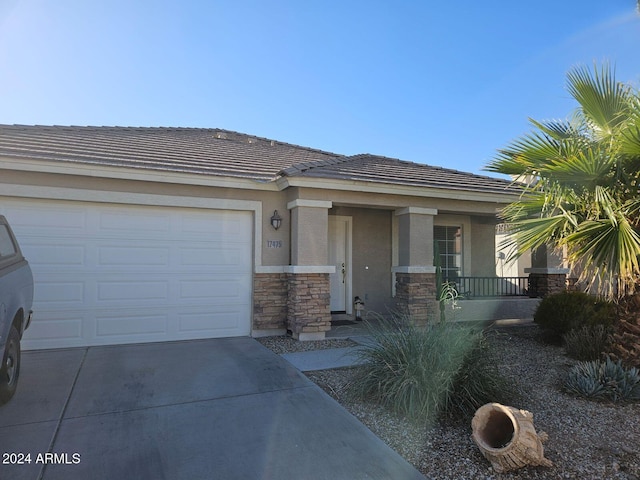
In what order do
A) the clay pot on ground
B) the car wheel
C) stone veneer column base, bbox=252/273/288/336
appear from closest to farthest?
the clay pot on ground, the car wheel, stone veneer column base, bbox=252/273/288/336

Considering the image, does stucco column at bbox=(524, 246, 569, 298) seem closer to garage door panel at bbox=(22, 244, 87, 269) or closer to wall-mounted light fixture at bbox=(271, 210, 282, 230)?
wall-mounted light fixture at bbox=(271, 210, 282, 230)

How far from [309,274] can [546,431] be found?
469 centimetres

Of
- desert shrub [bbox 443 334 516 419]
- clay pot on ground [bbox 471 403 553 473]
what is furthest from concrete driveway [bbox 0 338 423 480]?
desert shrub [bbox 443 334 516 419]

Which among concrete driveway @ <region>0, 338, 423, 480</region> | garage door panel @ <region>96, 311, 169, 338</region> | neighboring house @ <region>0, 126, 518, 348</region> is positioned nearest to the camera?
concrete driveway @ <region>0, 338, 423, 480</region>

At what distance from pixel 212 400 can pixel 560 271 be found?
925 centimetres

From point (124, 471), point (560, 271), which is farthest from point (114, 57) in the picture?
point (560, 271)

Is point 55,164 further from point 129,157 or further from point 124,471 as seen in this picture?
point 124,471

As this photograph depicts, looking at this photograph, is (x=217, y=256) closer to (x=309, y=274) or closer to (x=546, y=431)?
(x=309, y=274)

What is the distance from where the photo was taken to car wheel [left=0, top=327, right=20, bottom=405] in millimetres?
4102

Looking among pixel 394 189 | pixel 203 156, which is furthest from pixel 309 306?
pixel 203 156

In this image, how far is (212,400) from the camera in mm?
4430

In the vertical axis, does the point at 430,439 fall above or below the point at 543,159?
below

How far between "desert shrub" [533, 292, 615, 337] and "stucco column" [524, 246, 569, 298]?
2001mm

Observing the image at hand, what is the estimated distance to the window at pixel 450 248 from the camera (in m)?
10.8
